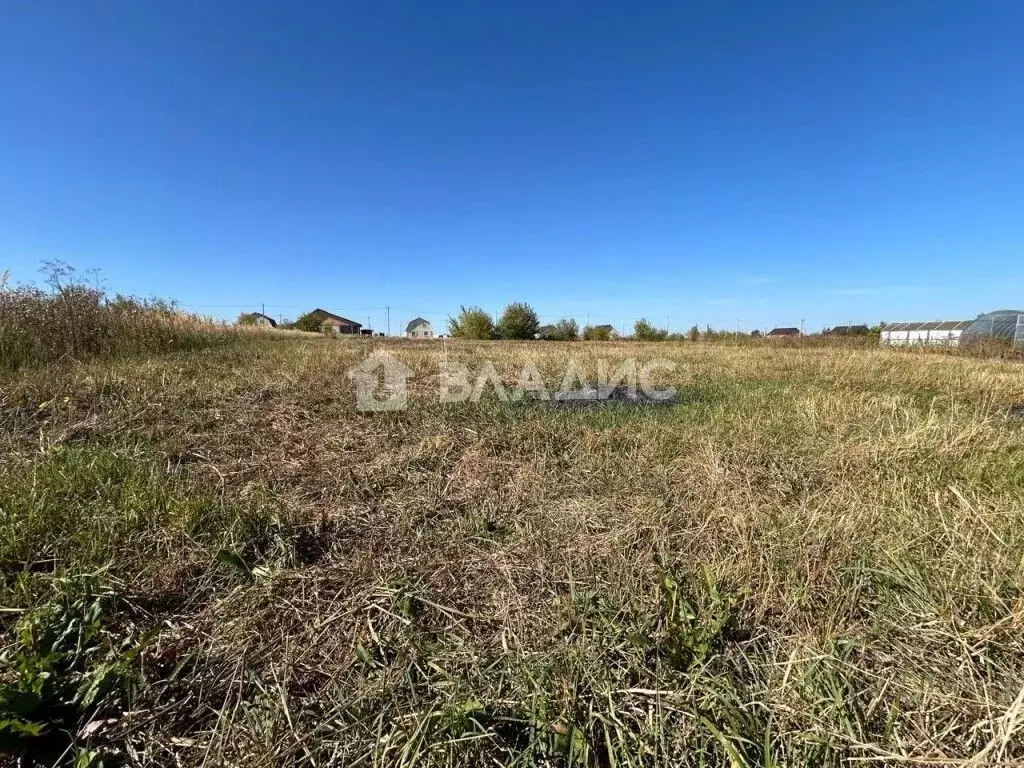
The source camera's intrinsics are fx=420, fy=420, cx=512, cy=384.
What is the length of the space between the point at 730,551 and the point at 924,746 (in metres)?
0.68

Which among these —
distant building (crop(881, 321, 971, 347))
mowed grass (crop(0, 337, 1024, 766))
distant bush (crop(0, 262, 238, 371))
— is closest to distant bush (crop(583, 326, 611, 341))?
distant building (crop(881, 321, 971, 347))

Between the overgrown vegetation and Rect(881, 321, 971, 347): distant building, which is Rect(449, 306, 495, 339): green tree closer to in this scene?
the overgrown vegetation

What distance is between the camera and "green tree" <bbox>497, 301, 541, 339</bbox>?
2978 centimetres

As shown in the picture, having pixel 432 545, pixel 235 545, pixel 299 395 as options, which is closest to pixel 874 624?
pixel 432 545

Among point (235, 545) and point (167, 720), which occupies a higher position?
point (235, 545)

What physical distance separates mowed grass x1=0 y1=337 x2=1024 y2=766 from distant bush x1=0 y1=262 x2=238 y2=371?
2.66 m

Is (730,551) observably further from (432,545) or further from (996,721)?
(432,545)

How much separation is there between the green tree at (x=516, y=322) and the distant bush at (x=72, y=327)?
23.8 m

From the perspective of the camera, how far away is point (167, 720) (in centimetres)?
99

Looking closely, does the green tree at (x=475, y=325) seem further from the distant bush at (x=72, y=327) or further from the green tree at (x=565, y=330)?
the distant bush at (x=72, y=327)

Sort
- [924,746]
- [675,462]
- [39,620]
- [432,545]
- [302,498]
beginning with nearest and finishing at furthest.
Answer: [924,746] < [39,620] < [432,545] < [302,498] < [675,462]

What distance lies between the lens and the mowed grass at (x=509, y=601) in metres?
0.95

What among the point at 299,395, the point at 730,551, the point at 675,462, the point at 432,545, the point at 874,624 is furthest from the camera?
the point at 299,395

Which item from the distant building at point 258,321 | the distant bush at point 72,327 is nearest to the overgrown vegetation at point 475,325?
the distant building at point 258,321
